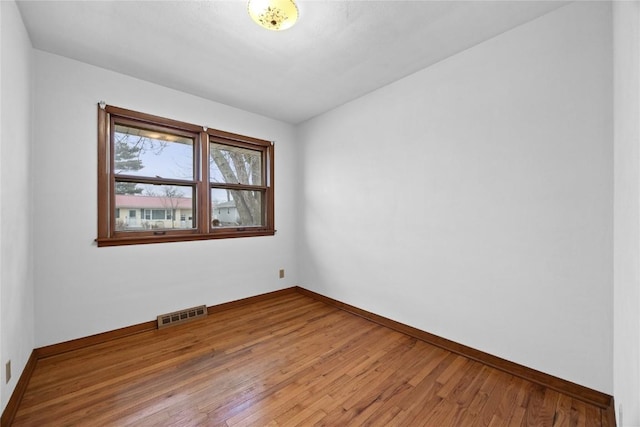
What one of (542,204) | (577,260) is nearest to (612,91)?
(542,204)

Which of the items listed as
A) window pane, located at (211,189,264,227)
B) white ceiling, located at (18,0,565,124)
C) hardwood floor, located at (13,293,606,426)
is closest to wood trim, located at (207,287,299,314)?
hardwood floor, located at (13,293,606,426)

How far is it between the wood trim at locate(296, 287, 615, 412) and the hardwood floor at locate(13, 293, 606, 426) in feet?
0.18

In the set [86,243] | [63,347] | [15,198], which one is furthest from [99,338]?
[15,198]

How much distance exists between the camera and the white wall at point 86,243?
2.21 metres

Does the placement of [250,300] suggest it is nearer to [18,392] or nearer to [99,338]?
[99,338]

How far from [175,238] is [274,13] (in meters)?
2.42

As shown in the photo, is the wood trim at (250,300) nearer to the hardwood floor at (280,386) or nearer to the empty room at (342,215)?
the empty room at (342,215)

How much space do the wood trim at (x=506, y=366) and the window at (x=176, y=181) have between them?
82.7 inches

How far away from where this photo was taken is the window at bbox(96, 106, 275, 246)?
2.57 metres

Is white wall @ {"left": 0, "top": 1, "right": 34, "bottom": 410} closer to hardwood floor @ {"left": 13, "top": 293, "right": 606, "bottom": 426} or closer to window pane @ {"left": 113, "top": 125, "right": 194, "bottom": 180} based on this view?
hardwood floor @ {"left": 13, "top": 293, "right": 606, "bottom": 426}

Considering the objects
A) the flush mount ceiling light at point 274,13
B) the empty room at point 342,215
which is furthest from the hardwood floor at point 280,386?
the flush mount ceiling light at point 274,13

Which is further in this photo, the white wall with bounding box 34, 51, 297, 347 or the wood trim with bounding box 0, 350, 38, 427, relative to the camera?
the white wall with bounding box 34, 51, 297, 347

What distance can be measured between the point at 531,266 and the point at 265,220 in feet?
10.2

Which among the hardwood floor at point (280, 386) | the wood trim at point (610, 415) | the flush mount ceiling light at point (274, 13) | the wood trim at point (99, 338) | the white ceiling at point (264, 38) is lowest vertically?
the hardwood floor at point (280, 386)
